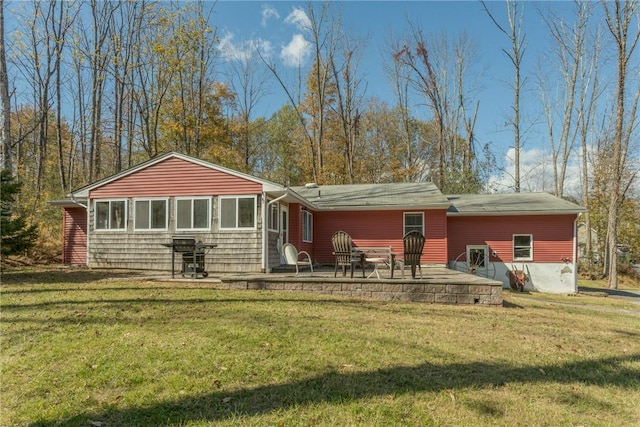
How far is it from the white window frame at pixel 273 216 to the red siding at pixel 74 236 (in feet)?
26.0

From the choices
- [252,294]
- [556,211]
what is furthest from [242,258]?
[556,211]

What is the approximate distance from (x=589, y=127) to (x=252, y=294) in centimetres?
2714

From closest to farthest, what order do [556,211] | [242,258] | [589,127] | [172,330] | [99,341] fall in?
[99,341] → [172,330] → [242,258] → [556,211] → [589,127]

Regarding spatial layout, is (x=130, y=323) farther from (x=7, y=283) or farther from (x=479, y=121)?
(x=479, y=121)

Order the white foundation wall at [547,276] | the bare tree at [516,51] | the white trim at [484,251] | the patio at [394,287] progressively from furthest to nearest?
the bare tree at [516,51] < the white trim at [484,251] < the white foundation wall at [547,276] < the patio at [394,287]

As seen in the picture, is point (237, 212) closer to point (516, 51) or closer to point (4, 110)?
point (4, 110)

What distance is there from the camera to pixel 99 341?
4.19 m

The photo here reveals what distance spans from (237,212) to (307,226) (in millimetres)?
3915

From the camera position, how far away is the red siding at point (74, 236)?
14153mm

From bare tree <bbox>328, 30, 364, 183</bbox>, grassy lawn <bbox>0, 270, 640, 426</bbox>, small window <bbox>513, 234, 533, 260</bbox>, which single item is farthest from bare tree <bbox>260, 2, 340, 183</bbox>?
grassy lawn <bbox>0, 270, 640, 426</bbox>

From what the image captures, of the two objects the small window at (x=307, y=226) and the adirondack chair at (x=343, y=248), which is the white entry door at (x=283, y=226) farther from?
the adirondack chair at (x=343, y=248)

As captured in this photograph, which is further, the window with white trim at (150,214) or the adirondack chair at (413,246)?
the window with white trim at (150,214)

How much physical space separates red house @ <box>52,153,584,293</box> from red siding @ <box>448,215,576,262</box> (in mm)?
36

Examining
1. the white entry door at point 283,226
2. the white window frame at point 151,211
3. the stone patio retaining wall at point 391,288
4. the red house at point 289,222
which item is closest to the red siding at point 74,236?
the red house at point 289,222
